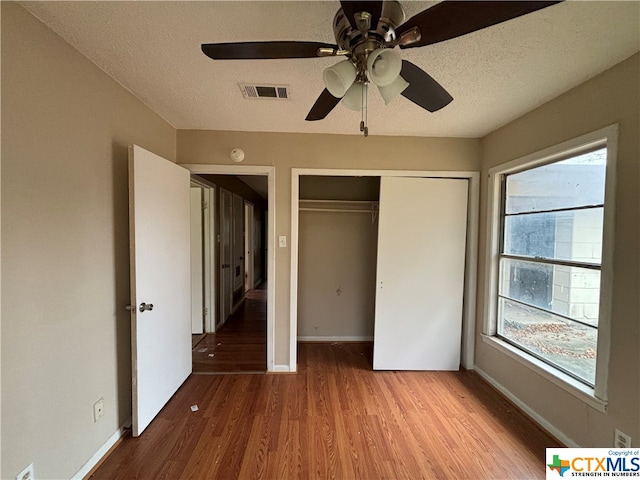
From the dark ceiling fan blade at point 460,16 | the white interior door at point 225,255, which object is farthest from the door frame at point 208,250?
the dark ceiling fan blade at point 460,16

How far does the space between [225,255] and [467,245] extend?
3299mm

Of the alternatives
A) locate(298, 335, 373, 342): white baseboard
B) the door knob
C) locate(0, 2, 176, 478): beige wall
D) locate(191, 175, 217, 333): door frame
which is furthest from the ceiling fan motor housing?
locate(298, 335, 373, 342): white baseboard

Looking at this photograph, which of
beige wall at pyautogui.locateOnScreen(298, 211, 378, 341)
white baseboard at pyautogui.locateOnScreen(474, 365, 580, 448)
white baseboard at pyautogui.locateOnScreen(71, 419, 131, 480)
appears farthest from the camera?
beige wall at pyautogui.locateOnScreen(298, 211, 378, 341)

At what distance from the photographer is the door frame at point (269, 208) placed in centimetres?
260

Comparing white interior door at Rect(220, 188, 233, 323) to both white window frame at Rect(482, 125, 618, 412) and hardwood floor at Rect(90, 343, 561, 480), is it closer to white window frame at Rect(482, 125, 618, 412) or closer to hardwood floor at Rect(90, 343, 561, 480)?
hardwood floor at Rect(90, 343, 561, 480)

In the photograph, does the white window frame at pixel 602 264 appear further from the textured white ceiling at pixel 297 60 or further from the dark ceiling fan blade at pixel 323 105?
the dark ceiling fan blade at pixel 323 105

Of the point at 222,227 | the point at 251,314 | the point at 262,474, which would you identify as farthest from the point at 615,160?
the point at 251,314

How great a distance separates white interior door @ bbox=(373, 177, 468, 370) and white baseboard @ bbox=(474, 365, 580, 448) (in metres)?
0.31

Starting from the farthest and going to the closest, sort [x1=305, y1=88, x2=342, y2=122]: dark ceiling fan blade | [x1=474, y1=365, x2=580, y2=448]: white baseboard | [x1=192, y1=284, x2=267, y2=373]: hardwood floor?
[x1=192, y1=284, x2=267, y2=373]: hardwood floor
[x1=474, y1=365, x2=580, y2=448]: white baseboard
[x1=305, y1=88, x2=342, y2=122]: dark ceiling fan blade

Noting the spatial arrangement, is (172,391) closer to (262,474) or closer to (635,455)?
(262,474)

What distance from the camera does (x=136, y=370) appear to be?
1810mm

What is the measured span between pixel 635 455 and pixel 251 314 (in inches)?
170

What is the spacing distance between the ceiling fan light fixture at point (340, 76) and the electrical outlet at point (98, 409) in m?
2.18

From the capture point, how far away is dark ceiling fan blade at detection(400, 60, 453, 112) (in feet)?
3.83
